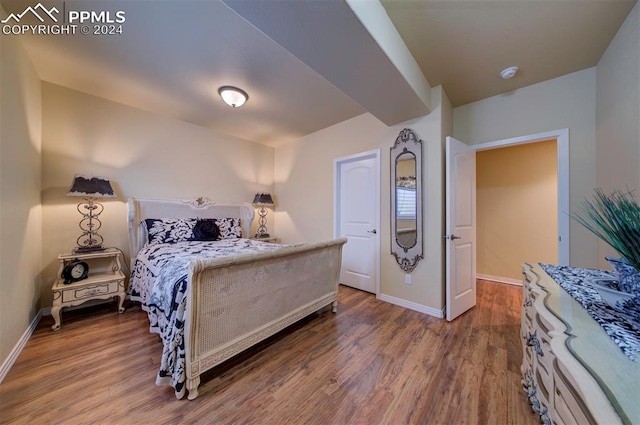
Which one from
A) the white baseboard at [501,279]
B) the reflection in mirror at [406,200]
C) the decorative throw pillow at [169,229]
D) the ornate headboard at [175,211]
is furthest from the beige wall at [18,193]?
the white baseboard at [501,279]

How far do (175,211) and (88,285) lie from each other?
50.9 inches

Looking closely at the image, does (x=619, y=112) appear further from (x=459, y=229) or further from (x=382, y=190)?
(x=382, y=190)

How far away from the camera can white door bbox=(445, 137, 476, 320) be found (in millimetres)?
2393

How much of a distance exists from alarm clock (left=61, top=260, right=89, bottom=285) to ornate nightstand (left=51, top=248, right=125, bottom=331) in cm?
4

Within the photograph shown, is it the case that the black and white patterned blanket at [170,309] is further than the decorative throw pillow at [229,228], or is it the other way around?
the decorative throw pillow at [229,228]

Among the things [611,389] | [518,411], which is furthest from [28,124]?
[518,411]

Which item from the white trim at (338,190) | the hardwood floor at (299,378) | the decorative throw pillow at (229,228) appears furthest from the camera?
the decorative throw pillow at (229,228)

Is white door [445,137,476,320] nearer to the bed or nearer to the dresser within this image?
the bed

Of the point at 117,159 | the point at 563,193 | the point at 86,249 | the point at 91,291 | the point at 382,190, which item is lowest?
the point at 91,291

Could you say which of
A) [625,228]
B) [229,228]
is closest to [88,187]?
[229,228]

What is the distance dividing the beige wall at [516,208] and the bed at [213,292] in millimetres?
3054

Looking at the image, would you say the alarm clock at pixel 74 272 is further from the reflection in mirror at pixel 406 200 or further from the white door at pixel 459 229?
the white door at pixel 459 229

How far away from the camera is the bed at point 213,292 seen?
4.60 feet

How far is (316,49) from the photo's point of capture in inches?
60.5
